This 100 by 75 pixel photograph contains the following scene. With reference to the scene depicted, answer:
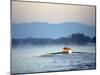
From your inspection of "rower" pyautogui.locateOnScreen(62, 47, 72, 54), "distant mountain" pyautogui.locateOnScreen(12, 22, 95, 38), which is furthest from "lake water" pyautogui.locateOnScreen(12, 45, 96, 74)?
"distant mountain" pyautogui.locateOnScreen(12, 22, 95, 38)

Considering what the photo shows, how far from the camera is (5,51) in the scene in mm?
2381

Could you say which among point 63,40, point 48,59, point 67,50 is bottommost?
point 48,59

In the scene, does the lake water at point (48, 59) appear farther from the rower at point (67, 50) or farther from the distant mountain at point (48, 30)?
the distant mountain at point (48, 30)

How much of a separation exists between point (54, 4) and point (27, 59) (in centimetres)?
80

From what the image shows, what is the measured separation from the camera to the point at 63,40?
2.65 meters

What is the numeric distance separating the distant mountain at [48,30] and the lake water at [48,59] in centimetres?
15

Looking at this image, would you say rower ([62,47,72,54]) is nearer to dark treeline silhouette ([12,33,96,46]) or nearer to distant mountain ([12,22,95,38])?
dark treeline silhouette ([12,33,96,46])

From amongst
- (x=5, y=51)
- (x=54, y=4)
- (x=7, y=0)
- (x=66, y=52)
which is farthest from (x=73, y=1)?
(x=5, y=51)

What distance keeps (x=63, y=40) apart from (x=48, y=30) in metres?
0.25

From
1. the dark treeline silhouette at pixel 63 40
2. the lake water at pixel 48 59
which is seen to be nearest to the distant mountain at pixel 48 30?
the dark treeline silhouette at pixel 63 40

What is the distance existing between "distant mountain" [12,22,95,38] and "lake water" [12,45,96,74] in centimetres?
15

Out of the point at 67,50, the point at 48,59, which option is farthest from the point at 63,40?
the point at 48,59

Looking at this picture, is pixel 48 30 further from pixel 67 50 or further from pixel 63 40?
pixel 67 50

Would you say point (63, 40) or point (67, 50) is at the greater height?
point (63, 40)
